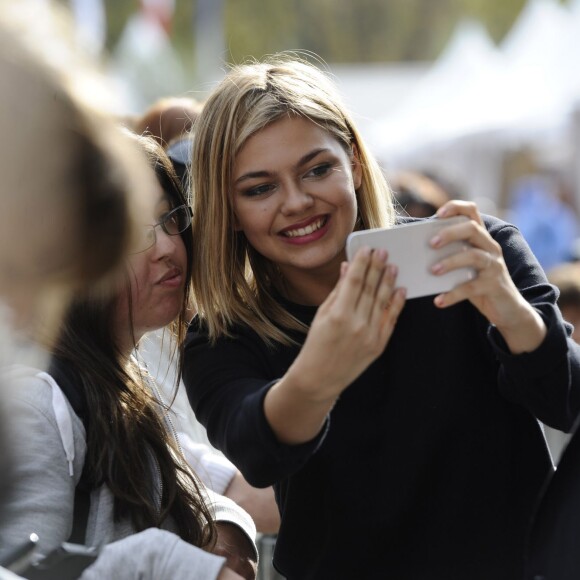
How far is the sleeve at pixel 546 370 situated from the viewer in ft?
6.11

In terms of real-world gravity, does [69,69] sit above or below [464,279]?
above

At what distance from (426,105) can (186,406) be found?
11067mm

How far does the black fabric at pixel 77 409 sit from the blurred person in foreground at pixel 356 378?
226 millimetres

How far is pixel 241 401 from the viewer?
6.26ft

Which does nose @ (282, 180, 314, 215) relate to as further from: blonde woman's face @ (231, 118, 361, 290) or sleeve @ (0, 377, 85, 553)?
sleeve @ (0, 377, 85, 553)

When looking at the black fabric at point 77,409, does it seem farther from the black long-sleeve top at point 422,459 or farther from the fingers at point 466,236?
the fingers at point 466,236

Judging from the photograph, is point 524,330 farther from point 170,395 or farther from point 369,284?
point 170,395

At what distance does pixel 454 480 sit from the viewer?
2.11 m

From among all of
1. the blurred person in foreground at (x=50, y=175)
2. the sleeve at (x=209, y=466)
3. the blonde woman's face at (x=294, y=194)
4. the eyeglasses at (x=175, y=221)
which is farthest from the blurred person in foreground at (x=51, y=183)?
the sleeve at (x=209, y=466)

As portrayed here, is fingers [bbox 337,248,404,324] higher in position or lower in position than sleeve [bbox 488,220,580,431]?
higher

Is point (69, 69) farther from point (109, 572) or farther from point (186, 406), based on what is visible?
point (186, 406)

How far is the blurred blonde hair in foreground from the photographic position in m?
1.02

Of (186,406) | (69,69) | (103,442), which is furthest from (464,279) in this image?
(186,406)

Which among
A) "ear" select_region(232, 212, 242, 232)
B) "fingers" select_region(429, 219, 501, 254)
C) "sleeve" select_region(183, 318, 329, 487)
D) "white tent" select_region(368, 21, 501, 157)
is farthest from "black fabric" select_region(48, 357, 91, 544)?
"white tent" select_region(368, 21, 501, 157)
